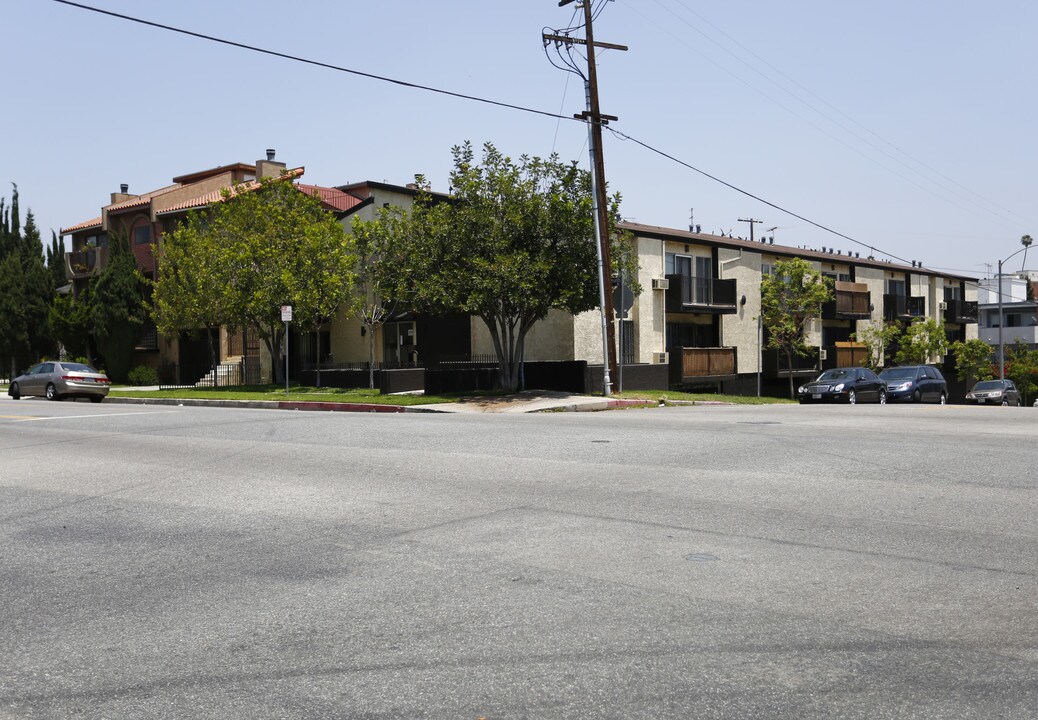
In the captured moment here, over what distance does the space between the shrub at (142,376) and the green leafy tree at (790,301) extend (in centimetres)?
2863

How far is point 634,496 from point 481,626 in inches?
169

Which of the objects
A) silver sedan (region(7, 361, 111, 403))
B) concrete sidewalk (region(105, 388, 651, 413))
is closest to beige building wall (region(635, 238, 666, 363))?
concrete sidewalk (region(105, 388, 651, 413))

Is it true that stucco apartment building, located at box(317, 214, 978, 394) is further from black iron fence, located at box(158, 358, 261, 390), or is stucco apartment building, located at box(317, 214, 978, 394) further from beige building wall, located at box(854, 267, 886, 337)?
black iron fence, located at box(158, 358, 261, 390)

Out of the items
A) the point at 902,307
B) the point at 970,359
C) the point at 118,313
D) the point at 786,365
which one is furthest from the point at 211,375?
the point at 970,359

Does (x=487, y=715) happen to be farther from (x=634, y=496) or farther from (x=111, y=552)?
(x=634, y=496)

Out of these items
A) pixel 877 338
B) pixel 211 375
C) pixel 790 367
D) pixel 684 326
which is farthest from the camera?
pixel 877 338

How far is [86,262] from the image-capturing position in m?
52.7

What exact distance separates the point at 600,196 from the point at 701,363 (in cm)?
1453

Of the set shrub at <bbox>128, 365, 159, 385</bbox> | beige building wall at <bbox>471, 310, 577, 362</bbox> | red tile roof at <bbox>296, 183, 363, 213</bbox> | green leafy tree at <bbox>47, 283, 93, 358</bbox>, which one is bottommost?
shrub at <bbox>128, 365, 159, 385</bbox>

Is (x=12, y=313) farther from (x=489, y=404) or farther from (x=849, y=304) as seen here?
(x=849, y=304)

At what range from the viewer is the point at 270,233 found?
36.0 m

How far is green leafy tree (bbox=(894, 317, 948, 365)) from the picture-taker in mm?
54406

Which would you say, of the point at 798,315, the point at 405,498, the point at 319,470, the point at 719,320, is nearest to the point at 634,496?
the point at 405,498

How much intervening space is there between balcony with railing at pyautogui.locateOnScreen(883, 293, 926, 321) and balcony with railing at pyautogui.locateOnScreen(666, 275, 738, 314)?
16823 millimetres
